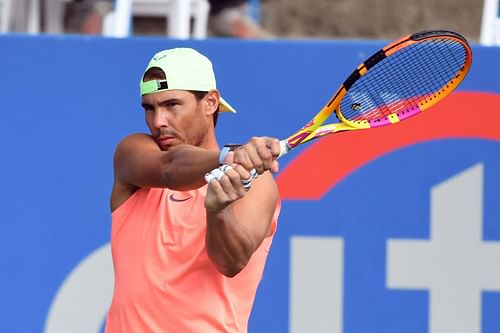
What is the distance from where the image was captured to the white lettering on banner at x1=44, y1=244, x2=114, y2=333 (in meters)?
3.88

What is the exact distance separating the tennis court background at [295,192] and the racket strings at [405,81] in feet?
1.81

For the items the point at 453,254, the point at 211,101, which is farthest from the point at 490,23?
the point at 211,101

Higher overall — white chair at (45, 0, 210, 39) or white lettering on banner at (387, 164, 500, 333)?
white chair at (45, 0, 210, 39)

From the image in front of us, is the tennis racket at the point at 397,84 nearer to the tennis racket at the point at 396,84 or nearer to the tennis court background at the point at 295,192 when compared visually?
the tennis racket at the point at 396,84

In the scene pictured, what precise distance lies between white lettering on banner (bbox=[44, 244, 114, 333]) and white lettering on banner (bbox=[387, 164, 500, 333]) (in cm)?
102

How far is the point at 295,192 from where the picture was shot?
12.6 ft

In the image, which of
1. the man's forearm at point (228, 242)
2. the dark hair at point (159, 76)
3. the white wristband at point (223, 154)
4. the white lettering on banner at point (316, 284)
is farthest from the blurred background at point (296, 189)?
the white wristband at point (223, 154)

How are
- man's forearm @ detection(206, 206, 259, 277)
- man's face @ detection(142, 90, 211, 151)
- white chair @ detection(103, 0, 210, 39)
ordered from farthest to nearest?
white chair @ detection(103, 0, 210, 39) → man's face @ detection(142, 90, 211, 151) → man's forearm @ detection(206, 206, 259, 277)

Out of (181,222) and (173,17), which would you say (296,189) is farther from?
(173,17)

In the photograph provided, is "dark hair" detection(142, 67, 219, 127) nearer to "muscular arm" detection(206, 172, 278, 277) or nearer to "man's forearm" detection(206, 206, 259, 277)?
"muscular arm" detection(206, 172, 278, 277)

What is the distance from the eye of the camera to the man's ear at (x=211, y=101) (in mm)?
2875

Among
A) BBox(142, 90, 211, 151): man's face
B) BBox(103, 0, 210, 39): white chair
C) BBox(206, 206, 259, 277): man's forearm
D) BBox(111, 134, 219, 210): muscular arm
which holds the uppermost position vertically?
BBox(103, 0, 210, 39): white chair

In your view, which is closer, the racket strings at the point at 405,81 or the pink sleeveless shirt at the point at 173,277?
the pink sleeveless shirt at the point at 173,277

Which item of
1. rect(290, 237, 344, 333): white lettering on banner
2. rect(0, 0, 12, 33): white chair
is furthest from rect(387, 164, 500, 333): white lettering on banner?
rect(0, 0, 12, 33): white chair
